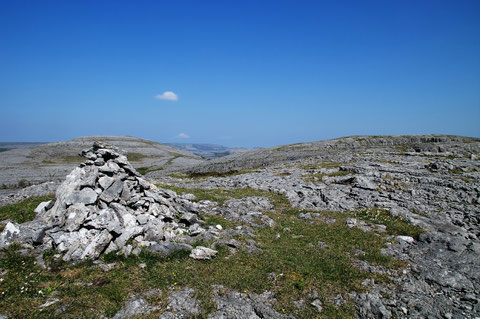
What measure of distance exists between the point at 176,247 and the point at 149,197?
17.3 feet

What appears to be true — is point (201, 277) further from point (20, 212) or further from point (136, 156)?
point (136, 156)

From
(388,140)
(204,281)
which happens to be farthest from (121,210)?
(388,140)

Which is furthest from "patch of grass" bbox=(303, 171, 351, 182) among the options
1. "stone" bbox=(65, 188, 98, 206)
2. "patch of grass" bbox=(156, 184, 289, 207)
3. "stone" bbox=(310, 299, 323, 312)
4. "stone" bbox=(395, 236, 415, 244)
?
"stone" bbox=(65, 188, 98, 206)

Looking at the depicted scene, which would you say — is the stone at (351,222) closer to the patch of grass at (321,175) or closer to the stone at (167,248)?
the stone at (167,248)

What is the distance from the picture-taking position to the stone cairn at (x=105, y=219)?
13252mm

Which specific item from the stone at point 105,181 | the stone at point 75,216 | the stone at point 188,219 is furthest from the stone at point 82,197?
the stone at point 188,219

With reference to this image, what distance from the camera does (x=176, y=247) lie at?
14.4 m

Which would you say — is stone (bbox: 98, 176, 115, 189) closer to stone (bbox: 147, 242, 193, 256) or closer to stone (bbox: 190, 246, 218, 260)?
stone (bbox: 147, 242, 193, 256)

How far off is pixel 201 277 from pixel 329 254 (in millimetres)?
8163

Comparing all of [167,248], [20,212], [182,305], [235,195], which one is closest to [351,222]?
[235,195]

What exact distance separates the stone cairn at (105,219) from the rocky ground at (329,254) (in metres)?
0.39

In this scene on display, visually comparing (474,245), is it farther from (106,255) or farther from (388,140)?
(388,140)

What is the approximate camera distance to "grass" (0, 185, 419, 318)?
9742 millimetres

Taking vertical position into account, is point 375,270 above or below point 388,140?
below
